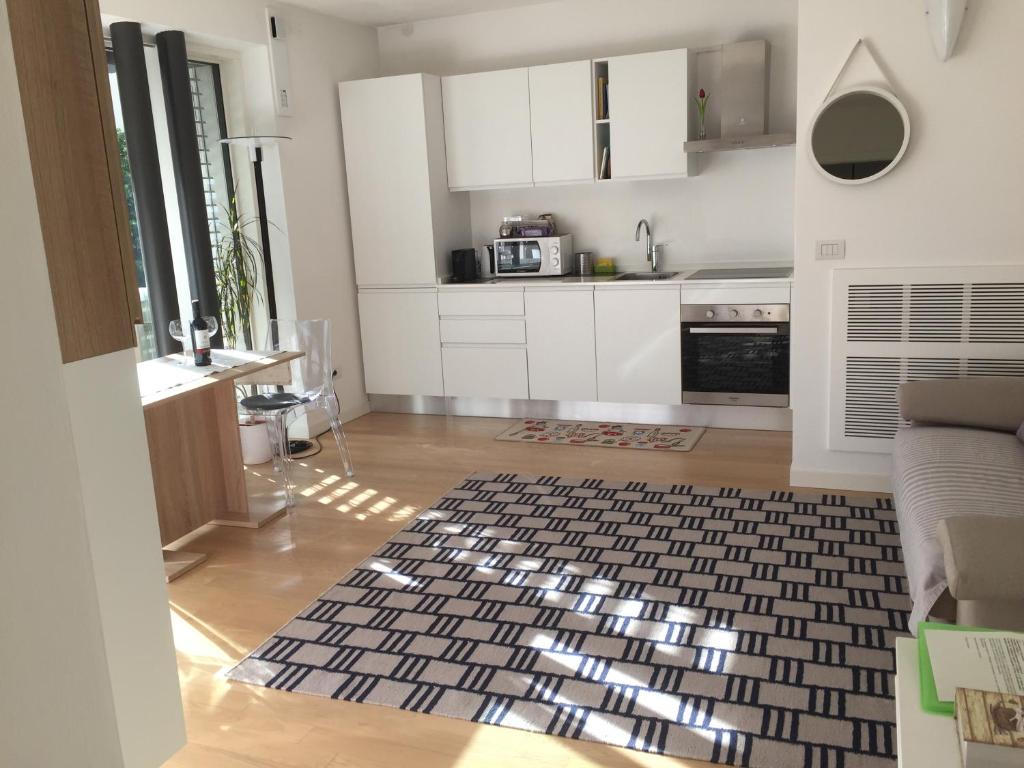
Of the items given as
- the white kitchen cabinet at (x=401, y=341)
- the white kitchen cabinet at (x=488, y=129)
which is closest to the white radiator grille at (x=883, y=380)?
the white kitchen cabinet at (x=488, y=129)

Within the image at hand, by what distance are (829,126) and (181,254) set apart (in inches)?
134

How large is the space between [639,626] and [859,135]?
2.30 meters

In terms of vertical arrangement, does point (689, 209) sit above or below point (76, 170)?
below

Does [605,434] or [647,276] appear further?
[647,276]

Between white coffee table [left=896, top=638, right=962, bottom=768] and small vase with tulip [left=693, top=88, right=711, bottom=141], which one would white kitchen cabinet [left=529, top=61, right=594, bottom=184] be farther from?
white coffee table [left=896, top=638, right=962, bottom=768]

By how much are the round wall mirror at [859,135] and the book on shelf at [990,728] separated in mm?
3098

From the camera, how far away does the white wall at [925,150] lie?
3592 millimetres

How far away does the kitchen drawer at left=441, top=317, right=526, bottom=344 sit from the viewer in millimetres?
5633

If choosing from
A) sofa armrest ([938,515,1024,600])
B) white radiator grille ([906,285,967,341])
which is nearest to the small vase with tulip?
white radiator grille ([906,285,967,341])

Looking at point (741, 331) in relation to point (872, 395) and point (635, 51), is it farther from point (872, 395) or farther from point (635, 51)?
point (635, 51)

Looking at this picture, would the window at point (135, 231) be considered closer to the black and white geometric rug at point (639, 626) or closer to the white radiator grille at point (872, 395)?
the black and white geometric rug at point (639, 626)

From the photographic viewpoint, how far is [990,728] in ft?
3.57

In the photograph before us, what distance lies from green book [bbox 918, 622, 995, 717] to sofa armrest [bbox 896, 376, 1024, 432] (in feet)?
7.32

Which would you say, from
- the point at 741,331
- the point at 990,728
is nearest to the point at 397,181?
the point at 741,331
